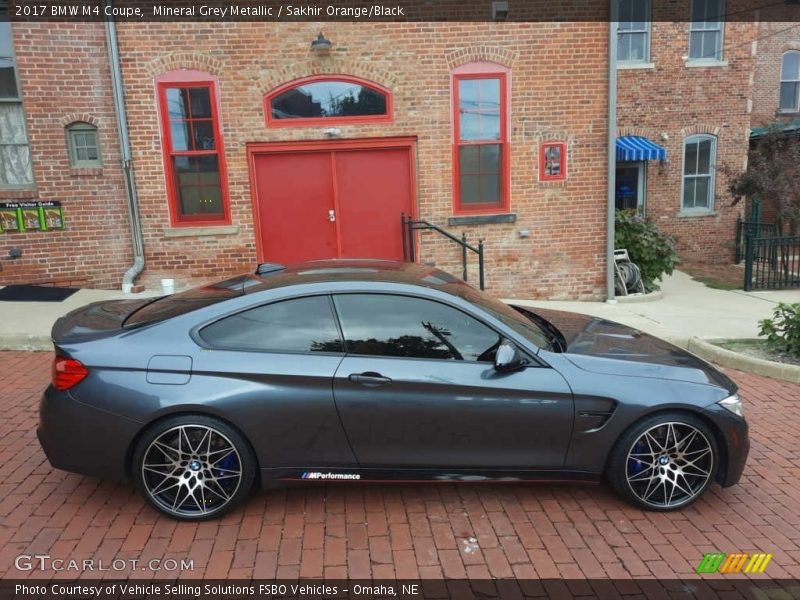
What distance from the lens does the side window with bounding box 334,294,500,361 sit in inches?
128

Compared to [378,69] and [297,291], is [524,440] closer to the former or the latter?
[297,291]

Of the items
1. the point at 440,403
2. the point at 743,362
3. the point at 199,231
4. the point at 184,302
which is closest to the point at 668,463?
the point at 440,403

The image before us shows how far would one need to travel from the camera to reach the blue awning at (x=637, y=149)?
1298cm

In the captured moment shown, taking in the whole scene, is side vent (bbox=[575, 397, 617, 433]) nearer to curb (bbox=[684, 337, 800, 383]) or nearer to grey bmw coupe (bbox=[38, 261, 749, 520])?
grey bmw coupe (bbox=[38, 261, 749, 520])

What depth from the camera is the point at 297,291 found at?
333cm

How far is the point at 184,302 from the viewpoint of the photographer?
356 cm

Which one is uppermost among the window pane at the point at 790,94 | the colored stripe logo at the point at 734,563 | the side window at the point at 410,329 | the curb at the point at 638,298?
the window pane at the point at 790,94

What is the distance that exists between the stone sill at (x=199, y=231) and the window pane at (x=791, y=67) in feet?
53.5

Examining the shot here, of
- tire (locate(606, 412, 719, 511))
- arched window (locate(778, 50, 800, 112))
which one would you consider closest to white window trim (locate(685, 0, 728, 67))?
arched window (locate(778, 50, 800, 112))

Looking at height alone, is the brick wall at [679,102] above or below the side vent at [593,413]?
above

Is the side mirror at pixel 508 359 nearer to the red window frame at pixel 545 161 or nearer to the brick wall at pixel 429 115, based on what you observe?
the brick wall at pixel 429 115

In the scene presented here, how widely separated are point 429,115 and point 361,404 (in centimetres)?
612

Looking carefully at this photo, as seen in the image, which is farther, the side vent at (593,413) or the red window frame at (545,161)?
the red window frame at (545,161)

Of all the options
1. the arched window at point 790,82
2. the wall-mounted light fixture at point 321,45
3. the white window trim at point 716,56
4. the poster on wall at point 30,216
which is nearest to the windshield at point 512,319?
the wall-mounted light fixture at point 321,45
